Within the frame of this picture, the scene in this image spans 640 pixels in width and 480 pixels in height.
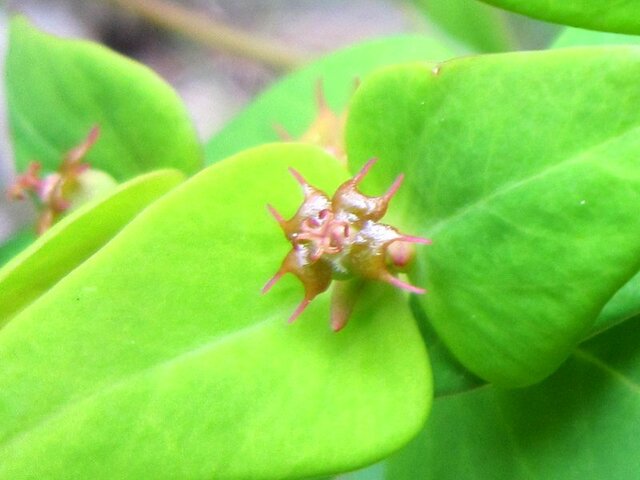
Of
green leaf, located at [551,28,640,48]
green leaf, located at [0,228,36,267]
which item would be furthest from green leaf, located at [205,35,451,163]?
green leaf, located at [551,28,640,48]

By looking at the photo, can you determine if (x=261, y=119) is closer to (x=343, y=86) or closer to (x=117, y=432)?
(x=343, y=86)

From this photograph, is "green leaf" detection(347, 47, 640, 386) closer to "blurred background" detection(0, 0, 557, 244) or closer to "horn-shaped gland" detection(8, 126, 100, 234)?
"horn-shaped gland" detection(8, 126, 100, 234)

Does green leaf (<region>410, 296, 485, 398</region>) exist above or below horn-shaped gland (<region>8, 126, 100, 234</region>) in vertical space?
below

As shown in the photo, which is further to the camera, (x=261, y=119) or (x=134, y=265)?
(x=261, y=119)

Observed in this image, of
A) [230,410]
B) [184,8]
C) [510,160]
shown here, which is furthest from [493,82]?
[184,8]

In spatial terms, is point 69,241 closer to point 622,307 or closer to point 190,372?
point 190,372

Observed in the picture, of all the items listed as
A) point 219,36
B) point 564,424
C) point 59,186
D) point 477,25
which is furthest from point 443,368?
point 219,36

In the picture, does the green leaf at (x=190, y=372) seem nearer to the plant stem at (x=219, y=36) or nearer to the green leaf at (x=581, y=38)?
the green leaf at (x=581, y=38)
